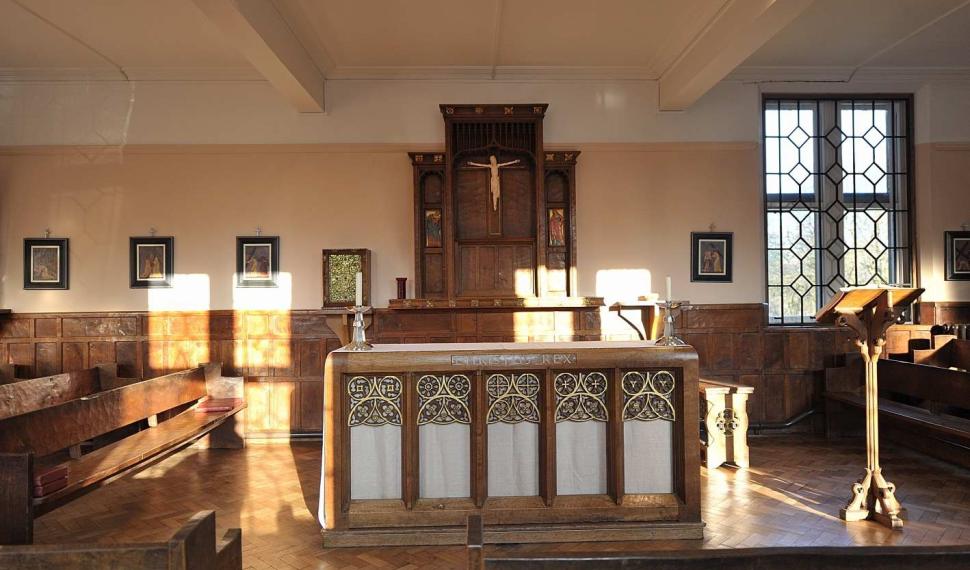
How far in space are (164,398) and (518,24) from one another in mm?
4799

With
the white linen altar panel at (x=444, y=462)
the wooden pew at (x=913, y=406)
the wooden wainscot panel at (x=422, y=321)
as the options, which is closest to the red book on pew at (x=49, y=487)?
the white linen altar panel at (x=444, y=462)

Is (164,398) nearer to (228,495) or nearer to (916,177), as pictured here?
→ (228,495)

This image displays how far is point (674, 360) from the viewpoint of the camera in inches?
141

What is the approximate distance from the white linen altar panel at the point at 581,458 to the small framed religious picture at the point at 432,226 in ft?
11.4

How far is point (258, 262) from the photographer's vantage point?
6648mm

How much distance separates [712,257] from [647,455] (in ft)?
12.5

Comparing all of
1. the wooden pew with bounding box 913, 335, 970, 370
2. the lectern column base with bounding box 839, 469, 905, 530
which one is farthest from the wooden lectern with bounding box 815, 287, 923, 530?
the wooden pew with bounding box 913, 335, 970, 370

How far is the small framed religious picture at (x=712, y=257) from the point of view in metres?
6.80

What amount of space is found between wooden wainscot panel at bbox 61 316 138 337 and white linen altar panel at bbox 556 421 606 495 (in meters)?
5.31

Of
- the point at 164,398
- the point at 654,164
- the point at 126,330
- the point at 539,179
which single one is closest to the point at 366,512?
the point at 164,398

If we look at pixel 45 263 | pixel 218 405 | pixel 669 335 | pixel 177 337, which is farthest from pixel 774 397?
pixel 45 263

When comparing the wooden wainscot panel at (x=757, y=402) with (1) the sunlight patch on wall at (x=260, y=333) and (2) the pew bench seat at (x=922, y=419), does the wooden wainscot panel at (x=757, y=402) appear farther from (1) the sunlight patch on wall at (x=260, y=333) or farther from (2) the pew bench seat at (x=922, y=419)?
(1) the sunlight patch on wall at (x=260, y=333)

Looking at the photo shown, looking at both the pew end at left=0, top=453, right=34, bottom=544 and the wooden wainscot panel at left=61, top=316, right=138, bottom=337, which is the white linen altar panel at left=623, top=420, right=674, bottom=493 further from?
the wooden wainscot panel at left=61, top=316, right=138, bottom=337

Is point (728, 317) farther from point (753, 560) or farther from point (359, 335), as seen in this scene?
point (753, 560)
